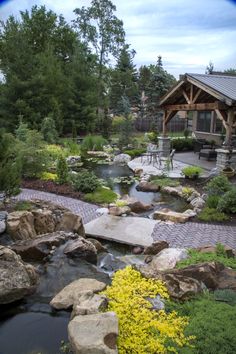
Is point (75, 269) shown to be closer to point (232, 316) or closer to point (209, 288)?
point (209, 288)

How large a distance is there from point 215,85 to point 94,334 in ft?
36.1

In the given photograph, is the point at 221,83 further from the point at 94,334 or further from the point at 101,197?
the point at 94,334

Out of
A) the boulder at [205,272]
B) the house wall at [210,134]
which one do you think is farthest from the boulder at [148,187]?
the house wall at [210,134]

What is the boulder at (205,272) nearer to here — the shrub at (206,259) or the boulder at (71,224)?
the shrub at (206,259)

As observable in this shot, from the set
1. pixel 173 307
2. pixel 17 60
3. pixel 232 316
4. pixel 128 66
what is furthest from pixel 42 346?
pixel 128 66

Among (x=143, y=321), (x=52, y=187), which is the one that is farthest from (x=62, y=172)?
(x=143, y=321)

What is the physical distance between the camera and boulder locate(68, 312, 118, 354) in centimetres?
278

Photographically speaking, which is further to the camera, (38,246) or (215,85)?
(215,85)

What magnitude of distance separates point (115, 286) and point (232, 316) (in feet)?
4.64

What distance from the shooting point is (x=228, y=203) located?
750cm

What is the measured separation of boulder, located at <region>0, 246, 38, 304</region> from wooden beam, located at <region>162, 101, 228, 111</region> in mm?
9224

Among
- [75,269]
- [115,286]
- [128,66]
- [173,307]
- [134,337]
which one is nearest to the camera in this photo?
[134,337]

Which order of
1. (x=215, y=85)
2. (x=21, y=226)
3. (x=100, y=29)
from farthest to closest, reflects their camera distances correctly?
(x=100, y=29) → (x=215, y=85) → (x=21, y=226)

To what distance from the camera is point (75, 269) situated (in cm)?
512
